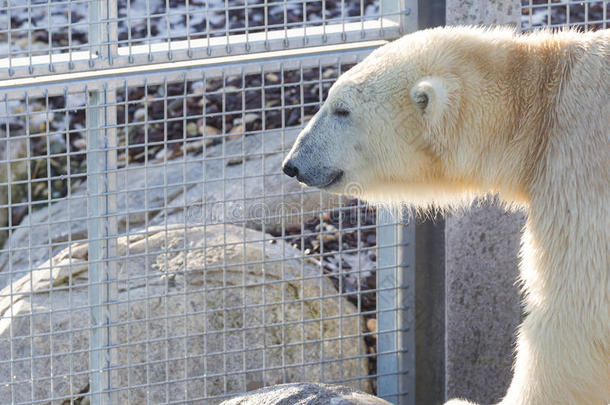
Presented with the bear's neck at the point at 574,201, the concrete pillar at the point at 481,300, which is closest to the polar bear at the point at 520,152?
the bear's neck at the point at 574,201

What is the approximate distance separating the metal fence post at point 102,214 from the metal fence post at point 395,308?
1210 mm

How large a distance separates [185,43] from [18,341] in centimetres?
153

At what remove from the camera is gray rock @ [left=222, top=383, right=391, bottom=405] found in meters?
3.33

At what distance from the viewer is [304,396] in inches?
133

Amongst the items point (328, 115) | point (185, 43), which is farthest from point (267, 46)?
point (328, 115)

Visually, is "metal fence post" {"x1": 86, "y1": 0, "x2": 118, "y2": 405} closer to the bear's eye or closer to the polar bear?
the polar bear

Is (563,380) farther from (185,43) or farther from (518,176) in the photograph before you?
(185,43)

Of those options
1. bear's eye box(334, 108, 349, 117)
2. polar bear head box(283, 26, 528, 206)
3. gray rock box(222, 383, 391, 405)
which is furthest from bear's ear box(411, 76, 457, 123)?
gray rock box(222, 383, 391, 405)

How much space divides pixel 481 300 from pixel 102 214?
177cm

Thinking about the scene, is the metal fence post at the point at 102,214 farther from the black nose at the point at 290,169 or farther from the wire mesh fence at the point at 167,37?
the black nose at the point at 290,169

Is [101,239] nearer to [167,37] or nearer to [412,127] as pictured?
[167,37]

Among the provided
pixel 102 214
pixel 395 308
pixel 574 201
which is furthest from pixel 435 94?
pixel 102 214

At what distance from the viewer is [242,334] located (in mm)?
4137

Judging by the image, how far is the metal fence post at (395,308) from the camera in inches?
167
